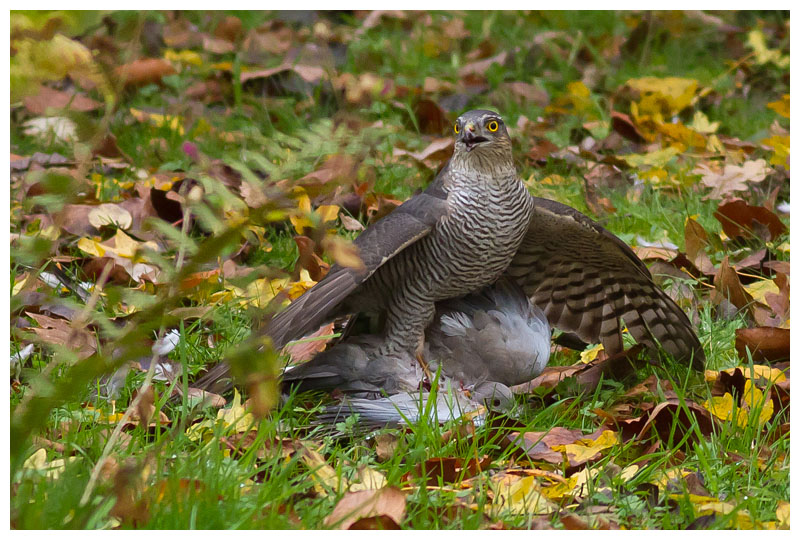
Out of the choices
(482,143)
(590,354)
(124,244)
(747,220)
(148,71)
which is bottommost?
(590,354)

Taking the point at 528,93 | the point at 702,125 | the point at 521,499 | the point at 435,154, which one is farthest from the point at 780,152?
the point at 521,499

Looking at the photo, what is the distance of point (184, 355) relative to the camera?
3076 mm

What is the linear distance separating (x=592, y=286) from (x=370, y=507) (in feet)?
5.40

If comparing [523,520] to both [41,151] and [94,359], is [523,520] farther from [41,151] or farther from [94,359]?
[41,151]

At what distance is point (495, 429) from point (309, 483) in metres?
0.72

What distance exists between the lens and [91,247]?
13.5ft

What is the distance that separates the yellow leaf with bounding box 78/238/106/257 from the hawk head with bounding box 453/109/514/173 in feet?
5.27

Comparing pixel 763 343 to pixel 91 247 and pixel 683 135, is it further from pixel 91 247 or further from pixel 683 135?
pixel 91 247

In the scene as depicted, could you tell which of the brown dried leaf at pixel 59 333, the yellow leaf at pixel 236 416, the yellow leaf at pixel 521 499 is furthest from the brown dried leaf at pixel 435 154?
the yellow leaf at pixel 521 499

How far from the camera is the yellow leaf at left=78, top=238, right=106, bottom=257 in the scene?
160 inches


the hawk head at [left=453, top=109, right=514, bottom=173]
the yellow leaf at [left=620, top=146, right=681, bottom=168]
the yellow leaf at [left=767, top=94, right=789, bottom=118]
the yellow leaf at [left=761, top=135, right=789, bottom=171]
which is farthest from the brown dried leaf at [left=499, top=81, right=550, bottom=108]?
the hawk head at [left=453, top=109, right=514, bottom=173]

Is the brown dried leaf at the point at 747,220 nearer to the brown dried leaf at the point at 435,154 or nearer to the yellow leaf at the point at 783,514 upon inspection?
the brown dried leaf at the point at 435,154

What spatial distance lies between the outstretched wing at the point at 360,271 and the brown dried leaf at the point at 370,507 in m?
0.73

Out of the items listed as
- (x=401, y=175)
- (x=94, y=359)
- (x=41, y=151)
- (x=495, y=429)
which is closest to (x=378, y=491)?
(x=495, y=429)
